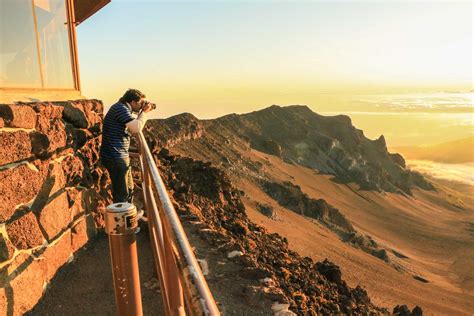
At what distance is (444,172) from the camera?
137 meters

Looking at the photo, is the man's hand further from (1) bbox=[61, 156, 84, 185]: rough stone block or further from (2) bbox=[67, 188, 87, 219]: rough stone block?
(2) bbox=[67, 188, 87, 219]: rough stone block

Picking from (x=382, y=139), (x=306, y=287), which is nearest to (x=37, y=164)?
(x=306, y=287)

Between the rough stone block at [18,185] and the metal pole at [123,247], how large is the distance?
1957mm

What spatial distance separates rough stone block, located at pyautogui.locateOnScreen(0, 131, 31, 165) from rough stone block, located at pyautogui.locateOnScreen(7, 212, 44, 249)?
1.98 ft

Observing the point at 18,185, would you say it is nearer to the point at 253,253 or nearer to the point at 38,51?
the point at 38,51

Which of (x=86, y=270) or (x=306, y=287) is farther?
(x=306, y=287)

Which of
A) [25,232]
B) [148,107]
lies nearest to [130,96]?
[148,107]

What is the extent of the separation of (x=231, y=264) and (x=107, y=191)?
231 centimetres

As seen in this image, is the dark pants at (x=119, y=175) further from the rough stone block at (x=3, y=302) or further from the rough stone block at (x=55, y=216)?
the rough stone block at (x=3, y=302)

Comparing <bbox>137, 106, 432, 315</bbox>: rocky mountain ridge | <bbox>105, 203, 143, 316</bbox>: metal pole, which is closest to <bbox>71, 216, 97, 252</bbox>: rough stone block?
<bbox>137, 106, 432, 315</bbox>: rocky mountain ridge

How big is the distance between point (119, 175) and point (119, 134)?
577 millimetres

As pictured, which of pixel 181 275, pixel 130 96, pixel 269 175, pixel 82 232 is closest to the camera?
pixel 181 275

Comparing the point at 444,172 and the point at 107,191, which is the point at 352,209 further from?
the point at 444,172

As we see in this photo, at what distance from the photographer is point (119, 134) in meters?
5.37
